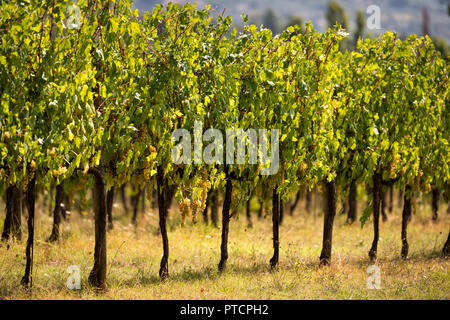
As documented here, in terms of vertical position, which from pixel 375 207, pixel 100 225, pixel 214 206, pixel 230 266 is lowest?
pixel 230 266

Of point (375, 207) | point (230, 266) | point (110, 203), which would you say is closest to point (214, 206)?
point (110, 203)

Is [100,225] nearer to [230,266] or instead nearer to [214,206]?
[230,266]

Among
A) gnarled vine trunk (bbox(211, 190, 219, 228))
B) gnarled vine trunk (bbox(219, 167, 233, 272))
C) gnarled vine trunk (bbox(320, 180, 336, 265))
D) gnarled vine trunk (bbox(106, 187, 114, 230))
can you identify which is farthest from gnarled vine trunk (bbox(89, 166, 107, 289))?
gnarled vine trunk (bbox(211, 190, 219, 228))

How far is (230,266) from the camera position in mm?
14938

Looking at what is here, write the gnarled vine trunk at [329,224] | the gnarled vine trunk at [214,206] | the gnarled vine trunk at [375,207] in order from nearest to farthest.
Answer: the gnarled vine trunk at [329,224] < the gnarled vine trunk at [375,207] < the gnarled vine trunk at [214,206]

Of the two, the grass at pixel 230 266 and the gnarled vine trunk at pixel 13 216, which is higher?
the gnarled vine trunk at pixel 13 216

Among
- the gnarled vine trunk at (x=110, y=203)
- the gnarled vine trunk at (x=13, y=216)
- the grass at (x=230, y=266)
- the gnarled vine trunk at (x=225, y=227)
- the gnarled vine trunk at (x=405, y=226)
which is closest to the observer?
the grass at (x=230, y=266)

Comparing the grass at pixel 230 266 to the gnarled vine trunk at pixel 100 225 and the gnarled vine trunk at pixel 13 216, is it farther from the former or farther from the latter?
the gnarled vine trunk at pixel 13 216

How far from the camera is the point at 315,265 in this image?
15.5m

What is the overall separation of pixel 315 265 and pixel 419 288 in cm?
337

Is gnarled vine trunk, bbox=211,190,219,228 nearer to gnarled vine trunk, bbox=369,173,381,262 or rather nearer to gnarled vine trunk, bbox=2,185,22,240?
gnarled vine trunk, bbox=369,173,381,262

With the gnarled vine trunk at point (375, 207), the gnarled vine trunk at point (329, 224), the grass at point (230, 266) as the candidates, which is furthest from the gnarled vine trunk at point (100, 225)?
→ the gnarled vine trunk at point (375, 207)

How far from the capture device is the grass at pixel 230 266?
11.9m
